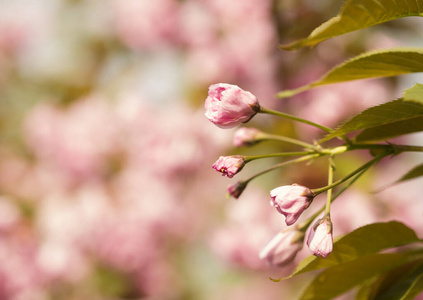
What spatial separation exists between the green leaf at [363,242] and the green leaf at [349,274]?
0.03 metres

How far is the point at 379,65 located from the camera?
43 centimetres

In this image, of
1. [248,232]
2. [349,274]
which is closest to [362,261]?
[349,274]

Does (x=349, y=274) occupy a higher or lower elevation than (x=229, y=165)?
lower

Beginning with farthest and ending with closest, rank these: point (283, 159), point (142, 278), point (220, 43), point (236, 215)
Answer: point (142, 278) → point (220, 43) → point (236, 215) → point (283, 159)

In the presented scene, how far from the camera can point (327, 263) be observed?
0.46 metres

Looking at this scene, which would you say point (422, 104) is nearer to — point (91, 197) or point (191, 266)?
point (91, 197)

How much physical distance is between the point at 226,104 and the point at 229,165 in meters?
0.05

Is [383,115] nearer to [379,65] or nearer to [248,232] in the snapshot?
[379,65]

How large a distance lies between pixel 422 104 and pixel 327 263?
16cm

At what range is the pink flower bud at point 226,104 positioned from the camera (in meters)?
0.44

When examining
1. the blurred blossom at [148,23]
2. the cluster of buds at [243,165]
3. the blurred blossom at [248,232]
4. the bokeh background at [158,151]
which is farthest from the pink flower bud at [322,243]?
the blurred blossom at [148,23]

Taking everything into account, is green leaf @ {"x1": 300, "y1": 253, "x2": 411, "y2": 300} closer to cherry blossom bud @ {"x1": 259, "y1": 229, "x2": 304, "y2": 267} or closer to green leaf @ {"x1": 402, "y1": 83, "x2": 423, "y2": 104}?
cherry blossom bud @ {"x1": 259, "y1": 229, "x2": 304, "y2": 267}

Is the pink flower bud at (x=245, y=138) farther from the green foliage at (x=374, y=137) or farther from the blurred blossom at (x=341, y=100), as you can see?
the blurred blossom at (x=341, y=100)

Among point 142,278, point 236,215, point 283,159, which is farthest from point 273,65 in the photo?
point 142,278
